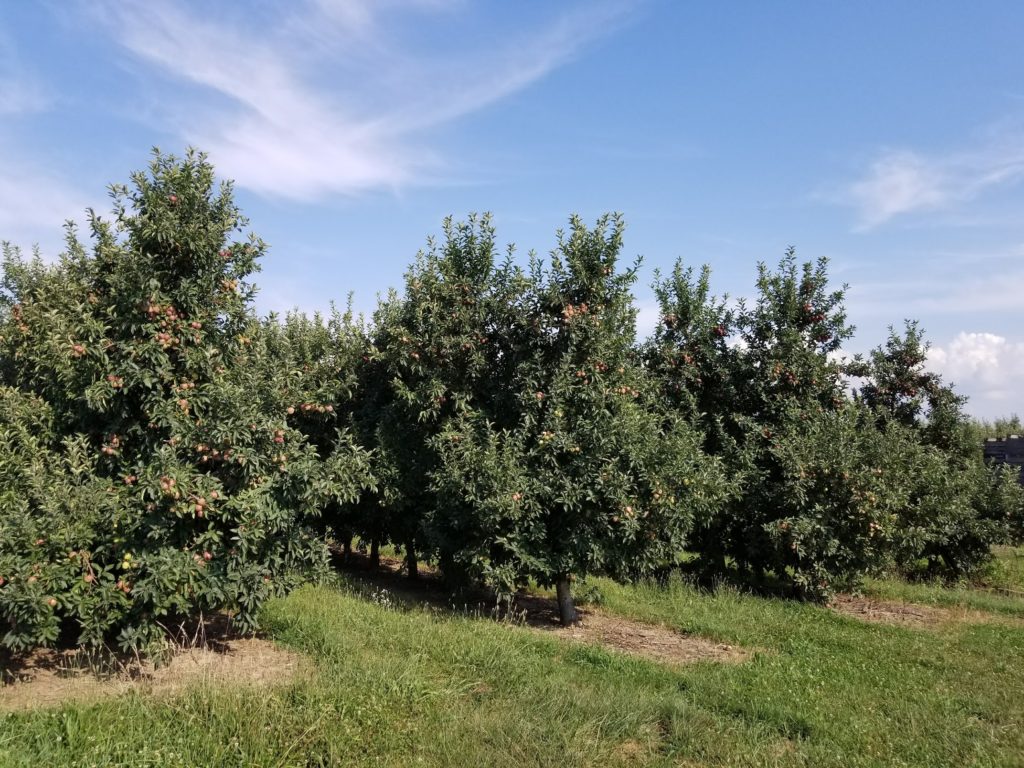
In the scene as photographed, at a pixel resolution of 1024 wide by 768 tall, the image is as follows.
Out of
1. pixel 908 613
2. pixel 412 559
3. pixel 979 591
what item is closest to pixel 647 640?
pixel 412 559

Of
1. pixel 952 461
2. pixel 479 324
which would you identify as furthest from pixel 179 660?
pixel 952 461

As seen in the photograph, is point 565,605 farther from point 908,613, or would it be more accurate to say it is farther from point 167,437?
point 908,613

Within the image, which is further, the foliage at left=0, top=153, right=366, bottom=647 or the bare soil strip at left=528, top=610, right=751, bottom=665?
the bare soil strip at left=528, top=610, right=751, bottom=665

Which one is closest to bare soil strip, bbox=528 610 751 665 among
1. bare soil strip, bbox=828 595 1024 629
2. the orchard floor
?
the orchard floor

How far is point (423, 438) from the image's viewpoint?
12133mm

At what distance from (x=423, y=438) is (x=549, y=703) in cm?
622

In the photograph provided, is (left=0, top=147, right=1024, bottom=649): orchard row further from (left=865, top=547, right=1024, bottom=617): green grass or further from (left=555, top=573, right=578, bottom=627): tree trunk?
(left=865, top=547, right=1024, bottom=617): green grass

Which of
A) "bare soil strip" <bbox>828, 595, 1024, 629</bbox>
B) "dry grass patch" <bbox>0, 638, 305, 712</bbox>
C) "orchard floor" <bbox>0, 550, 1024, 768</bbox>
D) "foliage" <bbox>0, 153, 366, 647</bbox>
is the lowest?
"bare soil strip" <bbox>828, 595, 1024, 629</bbox>

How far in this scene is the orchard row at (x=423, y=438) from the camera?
7023 millimetres

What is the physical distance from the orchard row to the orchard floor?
111 centimetres

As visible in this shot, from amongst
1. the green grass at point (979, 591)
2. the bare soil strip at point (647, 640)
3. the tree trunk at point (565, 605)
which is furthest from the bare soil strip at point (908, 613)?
the tree trunk at point (565, 605)

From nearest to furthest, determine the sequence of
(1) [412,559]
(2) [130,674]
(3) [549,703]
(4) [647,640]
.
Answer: (3) [549,703], (2) [130,674], (4) [647,640], (1) [412,559]

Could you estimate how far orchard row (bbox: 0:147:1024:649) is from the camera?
7.02m

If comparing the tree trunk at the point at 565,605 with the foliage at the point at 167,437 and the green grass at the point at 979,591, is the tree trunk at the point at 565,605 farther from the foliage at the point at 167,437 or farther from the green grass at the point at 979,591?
the green grass at the point at 979,591
